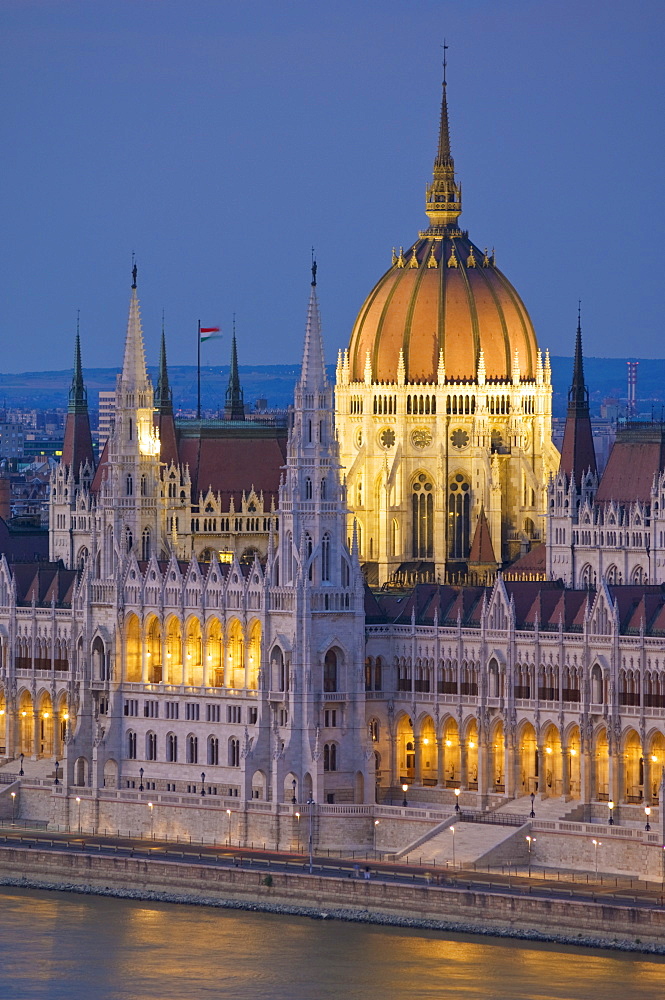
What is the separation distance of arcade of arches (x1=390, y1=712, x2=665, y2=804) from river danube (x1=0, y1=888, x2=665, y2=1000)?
14.9m

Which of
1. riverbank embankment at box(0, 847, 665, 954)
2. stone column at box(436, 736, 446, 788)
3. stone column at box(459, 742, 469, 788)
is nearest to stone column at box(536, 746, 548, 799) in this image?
stone column at box(459, 742, 469, 788)

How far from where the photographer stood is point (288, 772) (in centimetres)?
18625

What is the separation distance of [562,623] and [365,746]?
1025 cm

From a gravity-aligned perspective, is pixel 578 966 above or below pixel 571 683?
below

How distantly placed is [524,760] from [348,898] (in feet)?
53.0

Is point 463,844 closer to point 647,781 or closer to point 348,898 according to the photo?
point 348,898

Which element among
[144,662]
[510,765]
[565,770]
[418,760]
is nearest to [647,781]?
[565,770]

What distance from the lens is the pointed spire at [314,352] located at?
619ft

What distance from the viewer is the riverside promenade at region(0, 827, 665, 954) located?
544 ft

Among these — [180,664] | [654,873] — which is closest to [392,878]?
[654,873]

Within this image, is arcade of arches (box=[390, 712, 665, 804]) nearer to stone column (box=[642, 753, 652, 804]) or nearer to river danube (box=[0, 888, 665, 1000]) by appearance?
stone column (box=[642, 753, 652, 804])

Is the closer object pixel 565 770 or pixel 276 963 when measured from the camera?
pixel 276 963

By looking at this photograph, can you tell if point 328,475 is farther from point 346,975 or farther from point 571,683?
point 346,975

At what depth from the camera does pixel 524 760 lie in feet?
612
